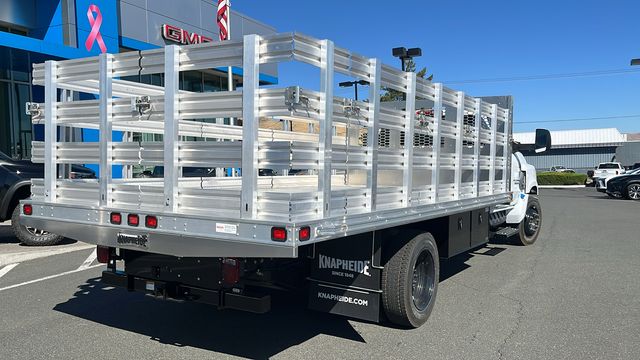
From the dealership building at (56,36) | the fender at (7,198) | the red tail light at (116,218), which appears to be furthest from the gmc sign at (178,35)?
the red tail light at (116,218)

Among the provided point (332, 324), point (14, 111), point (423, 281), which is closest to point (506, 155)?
point (423, 281)

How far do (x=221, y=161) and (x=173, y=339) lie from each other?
1967 millimetres

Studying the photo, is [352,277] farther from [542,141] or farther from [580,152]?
[580,152]

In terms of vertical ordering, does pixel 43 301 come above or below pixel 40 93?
below

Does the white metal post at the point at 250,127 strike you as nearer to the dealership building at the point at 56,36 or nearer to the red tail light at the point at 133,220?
the red tail light at the point at 133,220

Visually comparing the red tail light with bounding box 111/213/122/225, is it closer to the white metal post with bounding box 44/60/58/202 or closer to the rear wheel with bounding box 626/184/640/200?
the white metal post with bounding box 44/60/58/202

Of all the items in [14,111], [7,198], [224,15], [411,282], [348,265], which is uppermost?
[224,15]

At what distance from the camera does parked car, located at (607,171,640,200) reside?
72.1ft

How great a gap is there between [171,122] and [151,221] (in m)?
0.71

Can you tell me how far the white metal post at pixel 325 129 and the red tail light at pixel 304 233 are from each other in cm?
20

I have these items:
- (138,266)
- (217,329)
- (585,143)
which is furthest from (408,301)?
(585,143)

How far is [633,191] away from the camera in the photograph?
72.4 ft

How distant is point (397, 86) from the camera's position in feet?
13.7

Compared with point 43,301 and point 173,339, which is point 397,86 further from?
point 43,301
